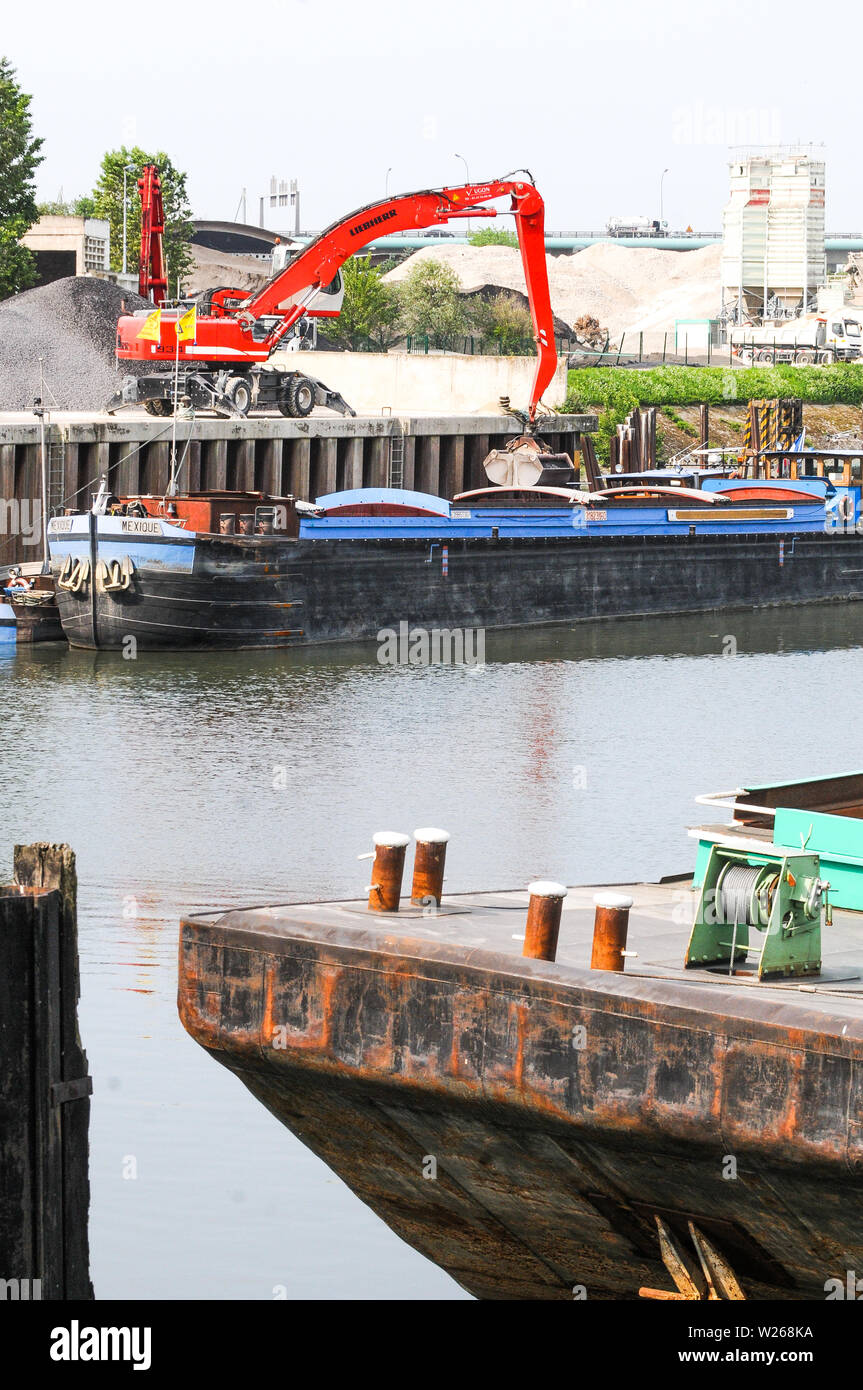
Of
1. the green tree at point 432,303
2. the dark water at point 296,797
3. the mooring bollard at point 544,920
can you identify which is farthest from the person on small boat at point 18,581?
the green tree at point 432,303

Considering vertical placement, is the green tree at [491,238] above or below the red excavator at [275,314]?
above

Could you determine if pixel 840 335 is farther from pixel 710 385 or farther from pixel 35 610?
pixel 35 610

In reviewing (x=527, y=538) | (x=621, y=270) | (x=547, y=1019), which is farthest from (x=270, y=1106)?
(x=621, y=270)

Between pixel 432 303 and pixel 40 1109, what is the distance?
10060cm

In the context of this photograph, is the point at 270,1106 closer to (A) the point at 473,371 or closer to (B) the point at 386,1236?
(B) the point at 386,1236

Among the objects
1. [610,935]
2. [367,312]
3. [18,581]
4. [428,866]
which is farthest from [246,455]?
[367,312]

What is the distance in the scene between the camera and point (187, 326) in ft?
156

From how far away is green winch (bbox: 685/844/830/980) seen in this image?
1029 centimetres

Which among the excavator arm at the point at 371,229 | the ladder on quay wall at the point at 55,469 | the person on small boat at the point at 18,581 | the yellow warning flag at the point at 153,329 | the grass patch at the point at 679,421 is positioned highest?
the excavator arm at the point at 371,229

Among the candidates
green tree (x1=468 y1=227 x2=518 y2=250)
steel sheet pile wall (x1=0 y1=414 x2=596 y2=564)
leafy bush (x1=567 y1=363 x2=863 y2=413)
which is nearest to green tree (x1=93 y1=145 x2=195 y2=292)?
leafy bush (x1=567 y1=363 x2=863 y2=413)

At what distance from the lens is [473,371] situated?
65625 millimetres

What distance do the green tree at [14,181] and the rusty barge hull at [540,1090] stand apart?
239 ft

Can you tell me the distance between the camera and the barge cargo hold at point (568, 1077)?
9445 millimetres

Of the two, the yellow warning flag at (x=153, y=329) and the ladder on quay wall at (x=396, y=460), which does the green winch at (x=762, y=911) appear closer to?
the yellow warning flag at (x=153, y=329)
